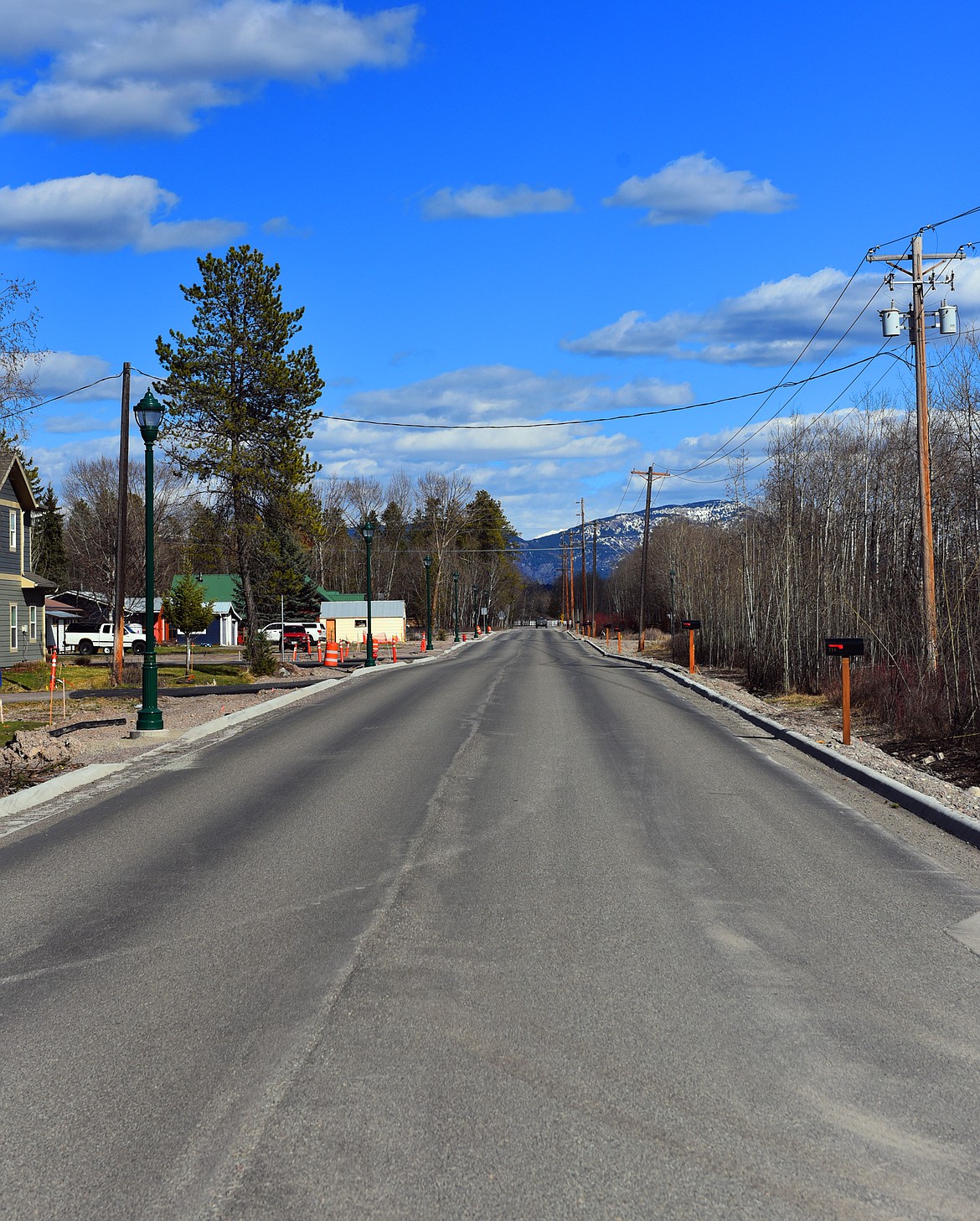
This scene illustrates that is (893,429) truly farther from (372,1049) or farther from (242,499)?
(372,1049)

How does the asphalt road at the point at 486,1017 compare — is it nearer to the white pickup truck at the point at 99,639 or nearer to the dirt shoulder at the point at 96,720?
the dirt shoulder at the point at 96,720

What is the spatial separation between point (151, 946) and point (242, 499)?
124 ft

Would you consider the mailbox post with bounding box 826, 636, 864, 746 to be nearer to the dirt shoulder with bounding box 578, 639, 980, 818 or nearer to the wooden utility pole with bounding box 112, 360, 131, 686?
the dirt shoulder with bounding box 578, 639, 980, 818

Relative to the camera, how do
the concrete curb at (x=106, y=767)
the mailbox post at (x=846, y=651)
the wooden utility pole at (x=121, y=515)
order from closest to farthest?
the concrete curb at (x=106, y=767)
the mailbox post at (x=846, y=651)
the wooden utility pole at (x=121, y=515)

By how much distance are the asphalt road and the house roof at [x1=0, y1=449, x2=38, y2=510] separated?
3274 cm

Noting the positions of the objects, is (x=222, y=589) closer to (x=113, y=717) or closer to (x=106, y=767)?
(x=113, y=717)

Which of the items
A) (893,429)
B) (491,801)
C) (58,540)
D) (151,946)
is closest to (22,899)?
(151,946)

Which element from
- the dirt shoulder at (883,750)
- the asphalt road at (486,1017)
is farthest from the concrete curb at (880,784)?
the asphalt road at (486,1017)

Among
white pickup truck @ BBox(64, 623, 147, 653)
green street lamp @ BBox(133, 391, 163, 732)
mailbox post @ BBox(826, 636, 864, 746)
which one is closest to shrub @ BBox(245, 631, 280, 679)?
green street lamp @ BBox(133, 391, 163, 732)

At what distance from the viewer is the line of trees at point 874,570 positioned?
16.2m

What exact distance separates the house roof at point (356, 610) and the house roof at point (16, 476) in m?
43.3

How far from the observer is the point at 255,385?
142 ft

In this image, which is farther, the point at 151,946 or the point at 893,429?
the point at 893,429

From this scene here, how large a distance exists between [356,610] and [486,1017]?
274ft
